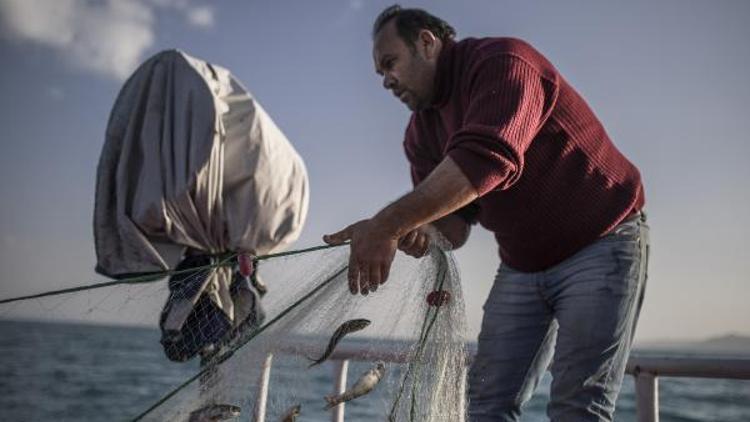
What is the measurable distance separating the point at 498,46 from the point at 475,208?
856mm

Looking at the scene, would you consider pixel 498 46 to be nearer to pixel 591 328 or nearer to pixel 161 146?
pixel 591 328

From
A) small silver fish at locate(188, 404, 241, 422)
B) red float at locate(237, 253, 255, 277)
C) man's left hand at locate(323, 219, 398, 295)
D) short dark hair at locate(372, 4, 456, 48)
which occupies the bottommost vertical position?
small silver fish at locate(188, 404, 241, 422)

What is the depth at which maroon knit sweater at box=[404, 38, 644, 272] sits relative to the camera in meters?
2.00

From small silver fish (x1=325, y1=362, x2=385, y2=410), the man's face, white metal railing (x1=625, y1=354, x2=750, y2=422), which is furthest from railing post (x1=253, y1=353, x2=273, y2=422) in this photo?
white metal railing (x1=625, y1=354, x2=750, y2=422)

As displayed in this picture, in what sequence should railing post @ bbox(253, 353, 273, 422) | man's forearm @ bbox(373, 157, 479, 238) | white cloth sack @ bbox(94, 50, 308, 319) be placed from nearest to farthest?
man's forearm @ bbox(373, 157, 479, 238) < railing post @ bbox(253, 353, 273, 422) < white cloth sack @ bbox(94, 50, 308, 319)

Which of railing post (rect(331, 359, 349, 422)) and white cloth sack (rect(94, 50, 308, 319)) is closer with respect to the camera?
railing post (rect(331, 359, 349, 422))

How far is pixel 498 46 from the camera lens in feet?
7.14

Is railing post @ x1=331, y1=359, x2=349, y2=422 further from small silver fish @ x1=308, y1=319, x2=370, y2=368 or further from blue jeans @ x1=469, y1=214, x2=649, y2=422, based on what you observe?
small silver fish @ x1=308, y1=319, x2=370, y2=368

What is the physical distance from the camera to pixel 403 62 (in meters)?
2.49

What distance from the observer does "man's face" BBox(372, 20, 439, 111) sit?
2.48 meters

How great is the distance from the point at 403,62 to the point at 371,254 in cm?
104

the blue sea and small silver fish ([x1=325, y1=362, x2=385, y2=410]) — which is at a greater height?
small silver fish ([x1=325, y1=362, x2=385, y2=410])

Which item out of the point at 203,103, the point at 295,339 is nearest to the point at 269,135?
the point at 203,103

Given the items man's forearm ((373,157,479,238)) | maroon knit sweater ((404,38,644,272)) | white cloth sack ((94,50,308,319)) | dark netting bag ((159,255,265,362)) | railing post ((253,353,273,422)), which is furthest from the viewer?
white cloth sack ((94,50,308,319))
